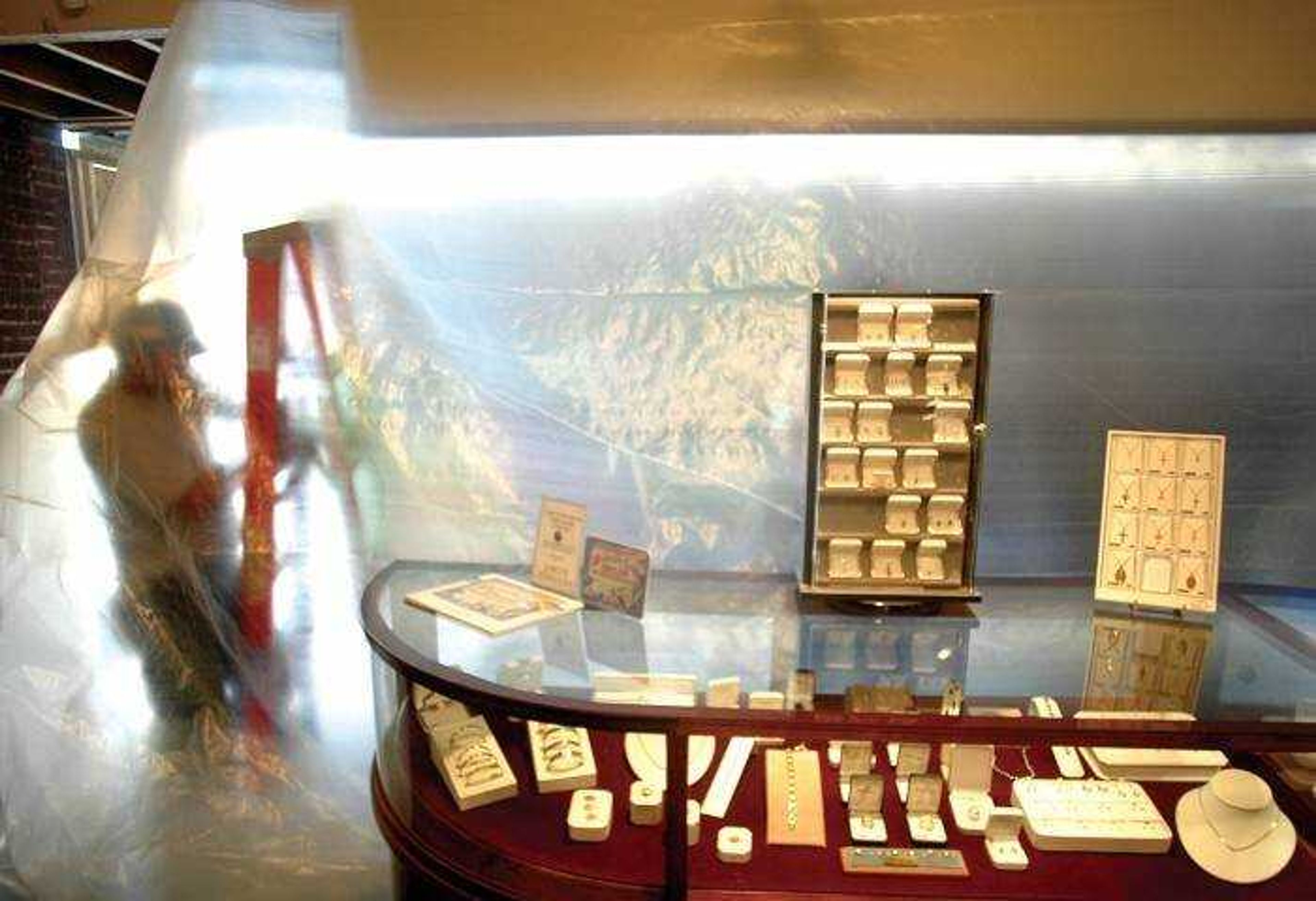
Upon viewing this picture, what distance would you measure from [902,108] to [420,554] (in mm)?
1513

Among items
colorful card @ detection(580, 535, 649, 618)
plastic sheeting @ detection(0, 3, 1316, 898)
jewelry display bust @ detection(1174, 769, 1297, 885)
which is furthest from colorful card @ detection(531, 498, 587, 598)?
jewelry display bust @ detection(1174, 769, 1297, 885)

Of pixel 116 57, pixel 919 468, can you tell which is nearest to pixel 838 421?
pixel 919 468

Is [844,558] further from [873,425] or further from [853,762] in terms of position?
[853,762]

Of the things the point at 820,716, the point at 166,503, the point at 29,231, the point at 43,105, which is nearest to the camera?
the point at 820,716

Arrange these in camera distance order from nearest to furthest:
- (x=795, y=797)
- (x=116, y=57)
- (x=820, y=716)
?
1. (x=820, y=716)
2. (x=795, y=797)
3. (x=116, y=57)

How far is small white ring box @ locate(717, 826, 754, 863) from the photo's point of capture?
1.38 metres

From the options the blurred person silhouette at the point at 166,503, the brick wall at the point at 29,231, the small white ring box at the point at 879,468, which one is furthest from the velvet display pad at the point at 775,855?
the brick wall at the point at 29,231

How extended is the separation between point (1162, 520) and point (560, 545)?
122 centimetres

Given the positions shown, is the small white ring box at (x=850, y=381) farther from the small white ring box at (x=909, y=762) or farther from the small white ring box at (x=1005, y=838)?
the small white ring box at (x=1005, y=838)

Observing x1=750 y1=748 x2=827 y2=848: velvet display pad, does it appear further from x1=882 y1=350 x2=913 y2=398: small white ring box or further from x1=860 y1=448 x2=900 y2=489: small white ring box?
x1=882 y1=350 x2=913 y2=398: small white ring box

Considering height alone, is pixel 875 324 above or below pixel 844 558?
above

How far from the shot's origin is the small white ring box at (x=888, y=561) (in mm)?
1740

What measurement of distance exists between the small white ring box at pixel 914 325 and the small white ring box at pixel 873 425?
0.14 m

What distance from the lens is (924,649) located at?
5.37 ft
